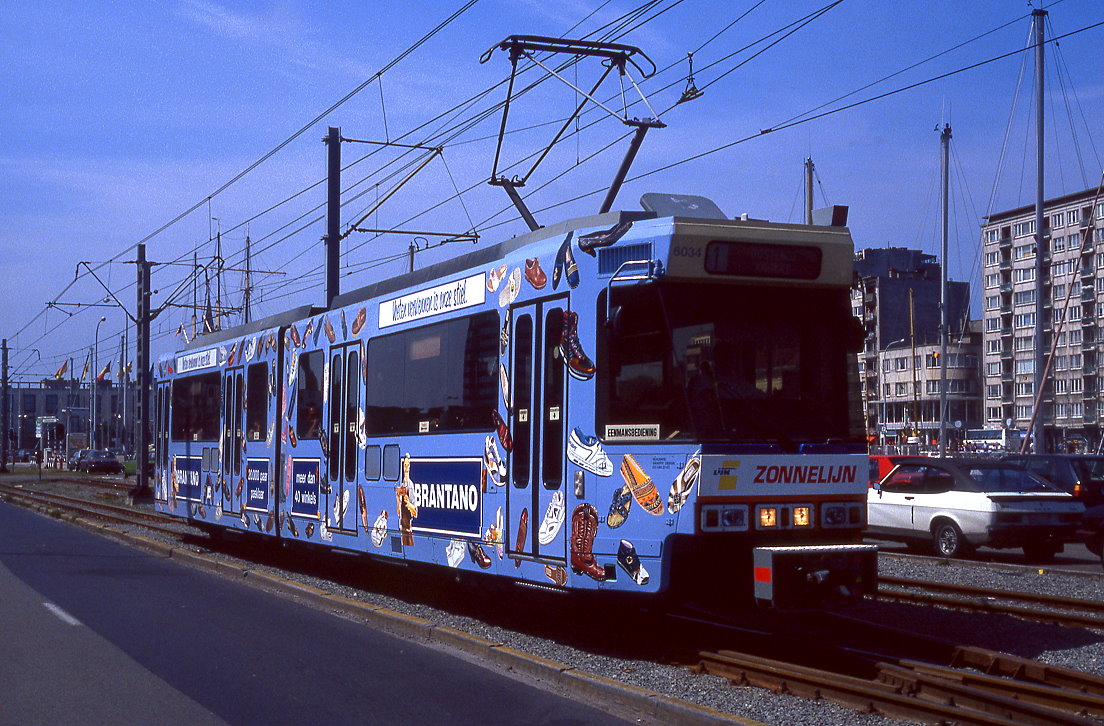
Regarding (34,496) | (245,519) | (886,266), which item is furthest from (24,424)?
(245,519)

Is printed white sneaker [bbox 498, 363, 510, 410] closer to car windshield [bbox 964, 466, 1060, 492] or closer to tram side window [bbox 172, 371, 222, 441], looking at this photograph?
tram side window [bbox 172, 371, 222, 441]

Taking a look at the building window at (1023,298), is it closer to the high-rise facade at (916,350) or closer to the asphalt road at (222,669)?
the high-rise facade at (916,350)

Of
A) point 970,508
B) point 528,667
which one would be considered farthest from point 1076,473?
point 528,667

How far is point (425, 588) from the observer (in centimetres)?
1478

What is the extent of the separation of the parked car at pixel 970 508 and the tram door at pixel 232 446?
1013 centimetres

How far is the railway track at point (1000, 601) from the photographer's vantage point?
1148 cm

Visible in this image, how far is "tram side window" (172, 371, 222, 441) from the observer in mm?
19312

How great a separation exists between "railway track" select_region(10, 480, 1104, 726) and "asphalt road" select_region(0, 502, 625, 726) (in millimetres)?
1391

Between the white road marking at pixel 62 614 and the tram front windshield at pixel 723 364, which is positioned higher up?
the tram front windshield at pixel 723 364

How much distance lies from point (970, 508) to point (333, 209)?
1285 cm

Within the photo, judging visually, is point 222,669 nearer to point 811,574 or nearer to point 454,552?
point 454,552

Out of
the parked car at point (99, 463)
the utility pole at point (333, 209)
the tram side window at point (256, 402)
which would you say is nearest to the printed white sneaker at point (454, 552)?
the tram side window at point (256, 402)

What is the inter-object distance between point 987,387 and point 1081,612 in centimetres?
8337

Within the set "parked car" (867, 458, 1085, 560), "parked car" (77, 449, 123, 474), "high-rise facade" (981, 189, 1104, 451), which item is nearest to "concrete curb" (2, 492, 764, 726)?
"parked car" (867, 458, 1085, 560)
